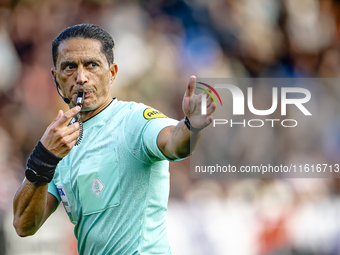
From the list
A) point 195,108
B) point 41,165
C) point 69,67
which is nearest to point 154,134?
point 195,108

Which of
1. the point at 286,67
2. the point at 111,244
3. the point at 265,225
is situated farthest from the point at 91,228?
the point at 286,67

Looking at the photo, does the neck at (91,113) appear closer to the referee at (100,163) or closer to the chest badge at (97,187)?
the referee at (100,163)

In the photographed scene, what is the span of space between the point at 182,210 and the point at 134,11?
2923 millimetres

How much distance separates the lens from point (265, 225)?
5.32m

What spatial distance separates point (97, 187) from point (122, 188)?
6.2 inches

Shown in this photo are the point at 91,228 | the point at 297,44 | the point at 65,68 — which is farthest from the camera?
the point at 297,44

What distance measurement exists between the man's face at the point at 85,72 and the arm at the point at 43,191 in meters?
0.36

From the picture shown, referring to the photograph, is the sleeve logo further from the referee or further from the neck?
the neck

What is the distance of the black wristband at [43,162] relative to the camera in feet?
6.75

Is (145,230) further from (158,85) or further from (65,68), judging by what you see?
(158,85)

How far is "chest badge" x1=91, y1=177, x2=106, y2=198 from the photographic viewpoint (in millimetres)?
2225

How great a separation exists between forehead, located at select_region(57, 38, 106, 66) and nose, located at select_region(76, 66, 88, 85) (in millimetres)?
67

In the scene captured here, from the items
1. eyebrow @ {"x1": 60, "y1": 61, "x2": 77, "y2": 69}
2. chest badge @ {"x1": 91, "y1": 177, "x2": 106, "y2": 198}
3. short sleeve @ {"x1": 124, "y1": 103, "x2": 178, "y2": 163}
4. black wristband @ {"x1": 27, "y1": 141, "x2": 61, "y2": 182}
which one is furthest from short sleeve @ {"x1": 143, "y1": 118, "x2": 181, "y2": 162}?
eyebrow @ {"x1": 60, "y1": 61, "x2": 77, "y2": 69}

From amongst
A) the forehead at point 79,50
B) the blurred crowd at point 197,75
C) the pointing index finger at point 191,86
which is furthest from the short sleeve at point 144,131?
the blurred crowd at point 197,75
